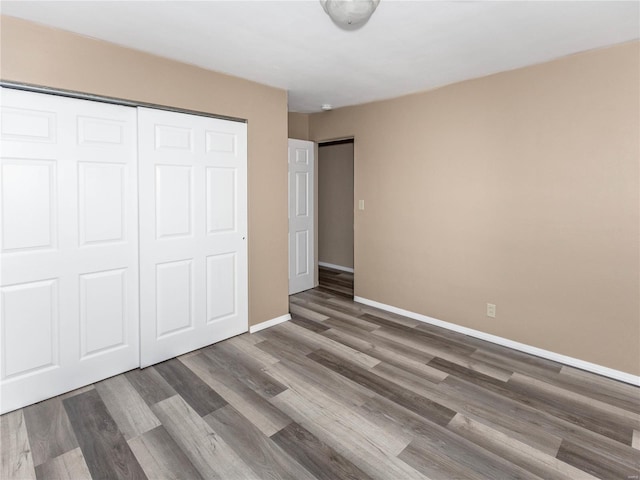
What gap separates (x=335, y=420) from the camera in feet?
7.15

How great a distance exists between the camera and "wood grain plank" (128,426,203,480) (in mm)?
1760

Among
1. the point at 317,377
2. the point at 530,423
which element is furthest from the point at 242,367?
the point at 530,423

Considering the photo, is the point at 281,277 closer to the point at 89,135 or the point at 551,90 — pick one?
the point at 89,135

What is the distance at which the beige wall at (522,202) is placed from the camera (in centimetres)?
260

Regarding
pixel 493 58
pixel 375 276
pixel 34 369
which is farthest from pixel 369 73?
pixel 34 369

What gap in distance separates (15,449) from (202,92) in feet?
8.92

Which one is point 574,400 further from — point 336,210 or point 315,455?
point 336,210

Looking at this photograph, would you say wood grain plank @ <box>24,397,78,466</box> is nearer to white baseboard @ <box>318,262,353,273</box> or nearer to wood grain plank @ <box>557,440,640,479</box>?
wood grain plank @ <box>557,440,640,479</box>

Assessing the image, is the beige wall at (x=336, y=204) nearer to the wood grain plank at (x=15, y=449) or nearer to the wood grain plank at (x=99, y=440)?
the wood grain plank at (x=99, y=440)

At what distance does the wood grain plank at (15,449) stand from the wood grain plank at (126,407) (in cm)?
42

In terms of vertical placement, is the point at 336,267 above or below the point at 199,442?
above

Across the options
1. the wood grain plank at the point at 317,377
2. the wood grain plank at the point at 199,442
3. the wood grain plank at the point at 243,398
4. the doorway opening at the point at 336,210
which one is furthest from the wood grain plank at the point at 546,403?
the doorway opening at the point at 336,210

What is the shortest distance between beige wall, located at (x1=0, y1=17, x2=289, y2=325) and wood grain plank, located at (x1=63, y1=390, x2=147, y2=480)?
1.51 m

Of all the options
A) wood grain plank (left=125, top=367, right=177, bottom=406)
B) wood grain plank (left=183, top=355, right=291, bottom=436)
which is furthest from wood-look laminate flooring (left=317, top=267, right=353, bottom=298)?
wood grain plank (left=125, top=367, right=177, bottom=406)
